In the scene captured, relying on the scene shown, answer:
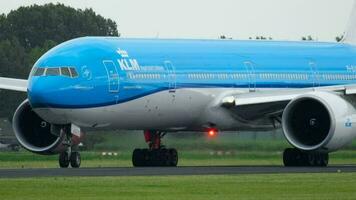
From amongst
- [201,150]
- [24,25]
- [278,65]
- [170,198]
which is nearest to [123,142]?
[201,150]

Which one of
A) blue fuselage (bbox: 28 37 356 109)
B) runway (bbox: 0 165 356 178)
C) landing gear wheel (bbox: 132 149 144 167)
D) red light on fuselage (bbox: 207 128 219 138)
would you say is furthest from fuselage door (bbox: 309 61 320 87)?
runway (bbox: 0 165 356 178)

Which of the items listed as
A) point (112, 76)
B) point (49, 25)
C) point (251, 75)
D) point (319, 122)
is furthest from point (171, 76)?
point (49, 25)

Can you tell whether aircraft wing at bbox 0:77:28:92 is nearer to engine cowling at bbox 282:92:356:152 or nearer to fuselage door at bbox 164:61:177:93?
fuselage door at bbox 164:61:177:93

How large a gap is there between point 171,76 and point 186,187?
14.4 meters

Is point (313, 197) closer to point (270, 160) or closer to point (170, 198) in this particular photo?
point (170, 198)

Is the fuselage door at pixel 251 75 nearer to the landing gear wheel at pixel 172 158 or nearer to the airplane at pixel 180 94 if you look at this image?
the airplane at pixel 180 94

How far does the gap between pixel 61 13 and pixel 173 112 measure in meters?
68.6

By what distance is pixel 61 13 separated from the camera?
119 meters

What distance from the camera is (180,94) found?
51719mm

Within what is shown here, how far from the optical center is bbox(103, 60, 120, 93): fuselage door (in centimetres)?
4956

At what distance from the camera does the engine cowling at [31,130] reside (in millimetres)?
52719

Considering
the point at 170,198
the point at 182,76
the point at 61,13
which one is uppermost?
the point at 61,13

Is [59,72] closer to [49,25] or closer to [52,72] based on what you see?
[52,72]

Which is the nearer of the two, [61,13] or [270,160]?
[270,160]
